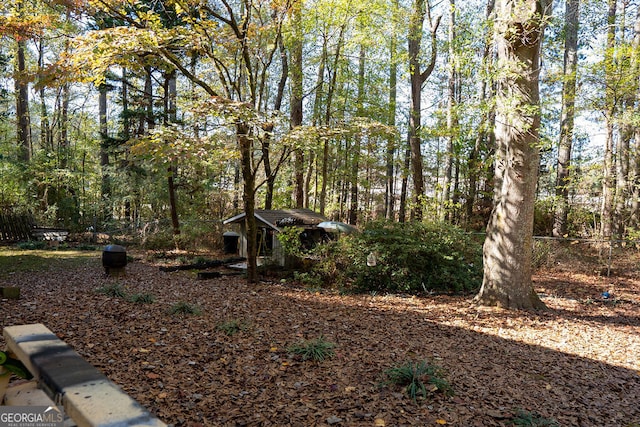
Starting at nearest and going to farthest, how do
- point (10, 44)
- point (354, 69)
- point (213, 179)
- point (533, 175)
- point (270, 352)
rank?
point (270, 352), point (533, 175), point (213, 179), point (354, 69), point (10, 44)

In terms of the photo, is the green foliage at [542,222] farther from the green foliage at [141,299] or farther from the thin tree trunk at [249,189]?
the green foliage at [141,299]

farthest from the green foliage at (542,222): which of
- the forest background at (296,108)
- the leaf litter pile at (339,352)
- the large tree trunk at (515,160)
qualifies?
the large tree trunk at (515,160)

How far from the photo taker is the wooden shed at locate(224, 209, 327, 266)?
38.3 ft

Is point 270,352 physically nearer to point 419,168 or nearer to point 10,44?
point 419,168

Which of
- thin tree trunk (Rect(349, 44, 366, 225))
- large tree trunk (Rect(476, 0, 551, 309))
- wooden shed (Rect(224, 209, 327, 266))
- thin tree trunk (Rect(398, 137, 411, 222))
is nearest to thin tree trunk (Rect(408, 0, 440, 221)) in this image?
thin tree trunk (Rect(349, 44, 366, 225))

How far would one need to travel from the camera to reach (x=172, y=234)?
14.8 m

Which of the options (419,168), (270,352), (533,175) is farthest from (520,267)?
(419,168)

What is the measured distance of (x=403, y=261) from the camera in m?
9.19

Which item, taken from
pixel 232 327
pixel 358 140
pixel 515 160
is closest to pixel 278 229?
pixel 232 327

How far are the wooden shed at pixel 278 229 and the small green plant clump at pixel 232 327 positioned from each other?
550cm

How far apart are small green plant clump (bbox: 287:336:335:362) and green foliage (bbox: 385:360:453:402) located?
2.65ft

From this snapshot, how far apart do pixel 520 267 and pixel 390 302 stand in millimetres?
2548

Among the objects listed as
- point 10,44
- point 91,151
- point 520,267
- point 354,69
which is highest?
point 10,44

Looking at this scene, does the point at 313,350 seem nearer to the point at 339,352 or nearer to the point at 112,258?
the point at 339,352
